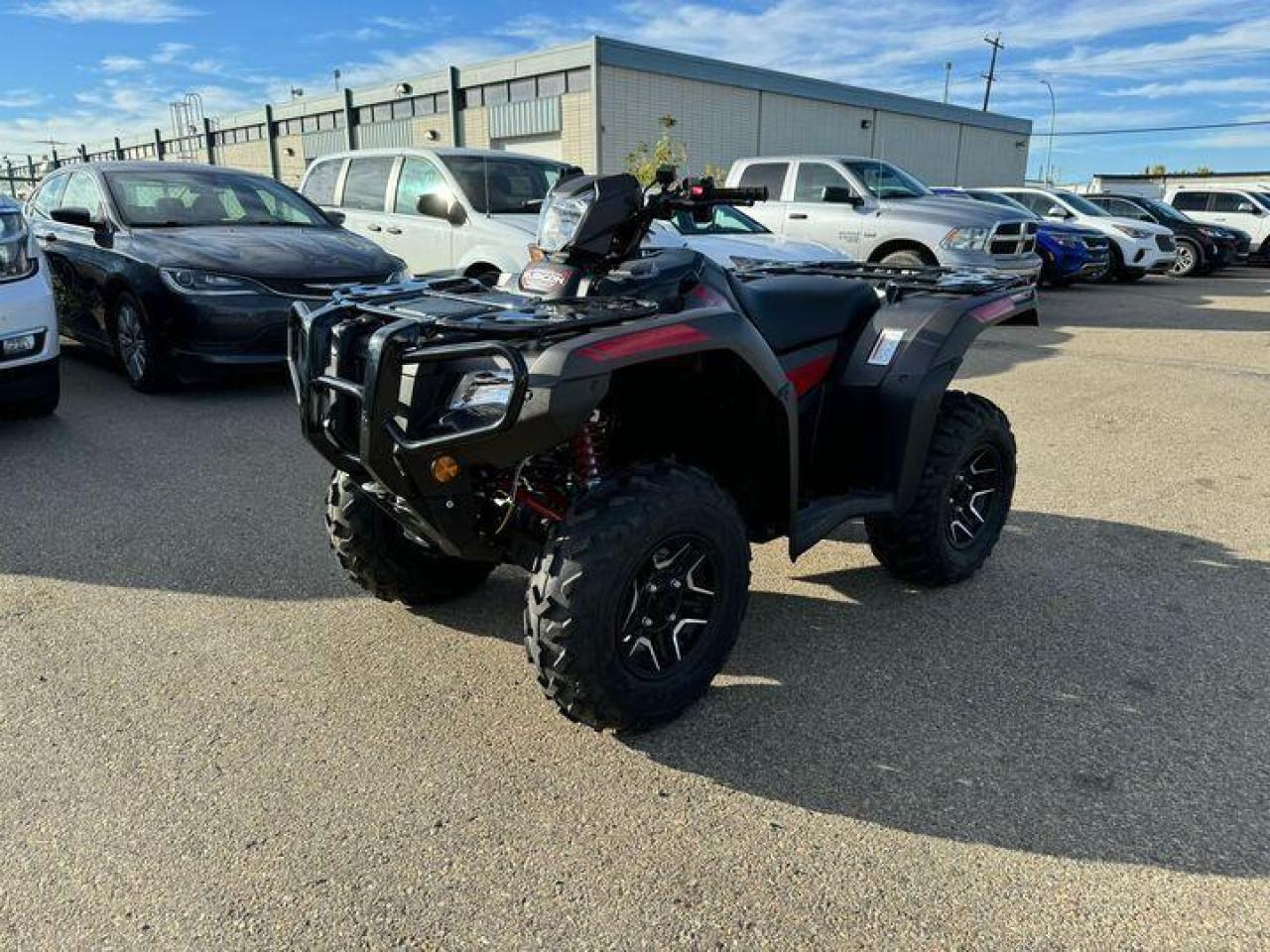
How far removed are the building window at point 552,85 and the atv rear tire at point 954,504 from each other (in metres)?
27.5

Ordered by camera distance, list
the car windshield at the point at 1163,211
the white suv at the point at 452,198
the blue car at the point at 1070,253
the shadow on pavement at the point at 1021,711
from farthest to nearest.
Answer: the car windshield at the point at 1163,211
the blue car at the point at 1070,253
the white suv at the point at 452,198
the shadow on pavement at the point at 1021,711

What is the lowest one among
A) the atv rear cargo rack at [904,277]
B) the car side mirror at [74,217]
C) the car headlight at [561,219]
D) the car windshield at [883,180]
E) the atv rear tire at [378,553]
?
the atv rear tire at [378,553]

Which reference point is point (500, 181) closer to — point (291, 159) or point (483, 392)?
point (483, 392)

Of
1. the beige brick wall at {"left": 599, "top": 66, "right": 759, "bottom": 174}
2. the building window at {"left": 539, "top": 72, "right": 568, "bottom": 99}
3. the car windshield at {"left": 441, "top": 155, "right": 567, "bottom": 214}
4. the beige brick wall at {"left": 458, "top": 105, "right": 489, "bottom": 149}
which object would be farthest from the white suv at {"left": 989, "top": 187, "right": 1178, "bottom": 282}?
the beige brick wall at {"left": 458, "top": 105, "right": 489, "bottom": 149}

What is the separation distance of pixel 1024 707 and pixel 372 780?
1933mm

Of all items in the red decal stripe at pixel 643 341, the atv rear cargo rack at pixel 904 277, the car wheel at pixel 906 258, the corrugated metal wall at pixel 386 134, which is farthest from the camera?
the corrugated metal wall at pixel 386 134

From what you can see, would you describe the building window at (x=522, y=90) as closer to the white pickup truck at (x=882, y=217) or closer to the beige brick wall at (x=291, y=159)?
the beige brick wall at (x=291, y=159)

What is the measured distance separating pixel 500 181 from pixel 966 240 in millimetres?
5476

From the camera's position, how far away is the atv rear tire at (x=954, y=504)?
3520mm

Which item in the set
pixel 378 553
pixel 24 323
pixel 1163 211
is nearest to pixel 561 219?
pixel 378 553

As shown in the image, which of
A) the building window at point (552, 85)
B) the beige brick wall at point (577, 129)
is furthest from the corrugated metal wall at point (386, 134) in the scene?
the beige brick wall at point (577, 129)

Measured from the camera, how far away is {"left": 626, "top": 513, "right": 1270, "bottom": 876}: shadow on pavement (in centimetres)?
241

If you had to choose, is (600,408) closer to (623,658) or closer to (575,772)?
(623,658)

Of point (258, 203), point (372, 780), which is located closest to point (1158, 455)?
point (372, 780)
